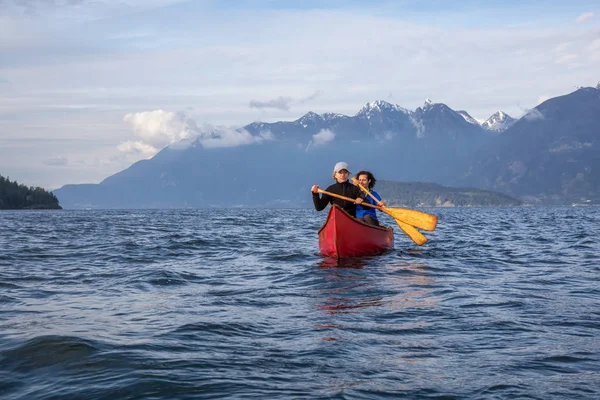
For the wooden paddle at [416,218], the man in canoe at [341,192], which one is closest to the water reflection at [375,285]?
the man in canoe at [341,192]

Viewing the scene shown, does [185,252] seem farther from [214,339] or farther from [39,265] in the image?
[214,339]

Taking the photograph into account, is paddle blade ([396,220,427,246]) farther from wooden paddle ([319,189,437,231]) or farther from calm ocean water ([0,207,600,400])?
calm ocean water ([0,207,600,400])

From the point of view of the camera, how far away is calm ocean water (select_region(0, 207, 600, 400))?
6.96 m

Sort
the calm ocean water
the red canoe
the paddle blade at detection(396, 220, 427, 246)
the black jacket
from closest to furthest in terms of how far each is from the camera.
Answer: the calm ocean water, the red canoe, the black jacket, the paddle blade at detection(396, 220, 427, 246)

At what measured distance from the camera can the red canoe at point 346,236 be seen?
1859 cm

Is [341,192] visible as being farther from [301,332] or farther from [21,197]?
[21,197]

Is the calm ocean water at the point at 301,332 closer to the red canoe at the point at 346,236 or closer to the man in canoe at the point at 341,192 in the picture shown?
the red canoe at the point at 346,236

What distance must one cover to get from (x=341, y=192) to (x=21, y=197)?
154799mm

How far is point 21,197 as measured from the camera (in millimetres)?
159125

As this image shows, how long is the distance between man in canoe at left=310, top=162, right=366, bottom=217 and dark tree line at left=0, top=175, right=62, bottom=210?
151474mm

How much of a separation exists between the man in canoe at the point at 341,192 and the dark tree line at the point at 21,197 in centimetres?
15147

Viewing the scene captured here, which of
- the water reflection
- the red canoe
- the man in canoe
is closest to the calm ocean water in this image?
the water reflection

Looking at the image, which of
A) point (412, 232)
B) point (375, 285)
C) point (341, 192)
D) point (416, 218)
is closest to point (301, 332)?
point (375, 285)

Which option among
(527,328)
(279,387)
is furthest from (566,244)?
(279,387)
